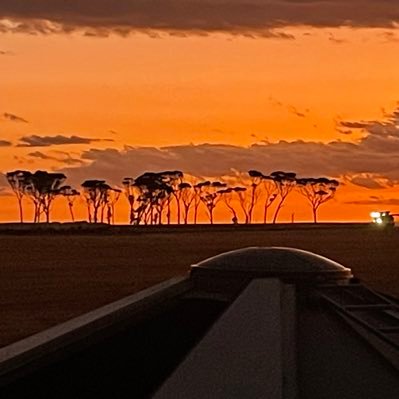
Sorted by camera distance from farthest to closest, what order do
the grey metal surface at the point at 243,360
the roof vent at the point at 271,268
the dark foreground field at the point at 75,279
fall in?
the dark foreground field at the point at 75,279
the roof vent at the point at 271,268
the grey metal surface at the point at 243,360

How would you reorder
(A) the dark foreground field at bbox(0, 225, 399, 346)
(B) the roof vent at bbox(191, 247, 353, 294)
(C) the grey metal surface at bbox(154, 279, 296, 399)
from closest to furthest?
(C) the grey metal surface at bbox(154, 279, 296, 399), (B) the roof vent at bbox(191, 247, 353, 294), (A) the dark foreground field at bbox(0, 225, 399, 346)

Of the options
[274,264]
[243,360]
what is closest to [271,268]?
[274,264]

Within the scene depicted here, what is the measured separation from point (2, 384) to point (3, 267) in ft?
142

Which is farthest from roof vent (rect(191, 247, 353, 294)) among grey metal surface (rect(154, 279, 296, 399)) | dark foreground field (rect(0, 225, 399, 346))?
dark foreground field (rect(0, 225, 399, 346))

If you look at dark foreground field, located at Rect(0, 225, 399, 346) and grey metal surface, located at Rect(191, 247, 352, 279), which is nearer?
grey metal surface, located at Rect(191, 247, 352, 279)

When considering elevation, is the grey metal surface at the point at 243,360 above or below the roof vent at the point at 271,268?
below

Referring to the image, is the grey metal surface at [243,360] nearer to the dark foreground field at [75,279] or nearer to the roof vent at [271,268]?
the roof vent at [271,268]

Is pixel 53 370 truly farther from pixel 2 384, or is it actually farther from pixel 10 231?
pixel 10 231

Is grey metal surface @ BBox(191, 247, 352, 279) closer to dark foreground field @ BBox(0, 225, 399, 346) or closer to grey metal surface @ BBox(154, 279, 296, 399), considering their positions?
grey metal surface @ BBox(154, 279, 296, 399)

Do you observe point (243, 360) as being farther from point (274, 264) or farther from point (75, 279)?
point (75, 279)

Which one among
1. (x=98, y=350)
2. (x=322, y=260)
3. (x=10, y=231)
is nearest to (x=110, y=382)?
(x=98, y=350)

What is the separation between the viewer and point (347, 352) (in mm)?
4320

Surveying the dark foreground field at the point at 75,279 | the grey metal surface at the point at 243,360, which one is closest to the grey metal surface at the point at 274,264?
the grey metal surface at the point at 243,360

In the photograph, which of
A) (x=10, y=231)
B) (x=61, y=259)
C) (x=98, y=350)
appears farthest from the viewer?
(x=10, y=231)
